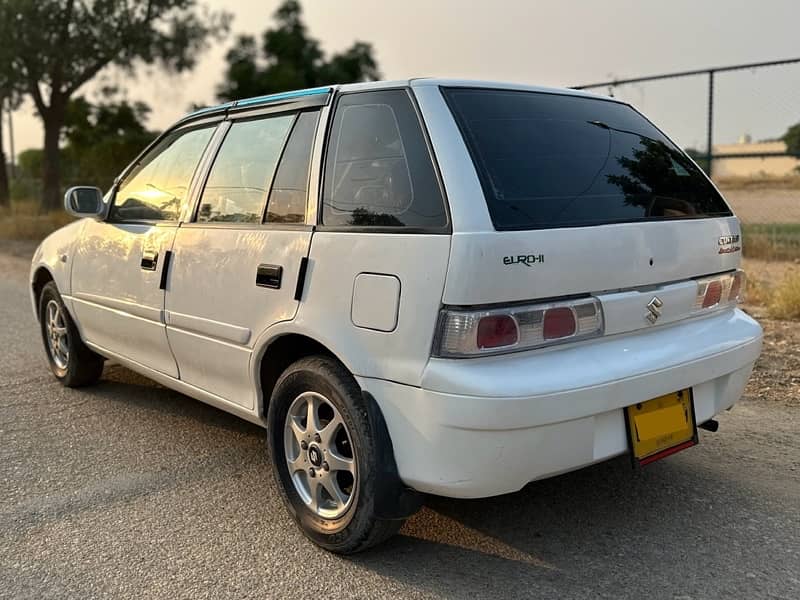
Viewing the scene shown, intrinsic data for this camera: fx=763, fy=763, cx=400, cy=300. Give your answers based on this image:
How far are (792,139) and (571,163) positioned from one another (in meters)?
7.67

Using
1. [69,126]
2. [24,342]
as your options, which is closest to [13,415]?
[24,342]

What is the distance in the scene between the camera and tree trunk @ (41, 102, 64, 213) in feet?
72.1

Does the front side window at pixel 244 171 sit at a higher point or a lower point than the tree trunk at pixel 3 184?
lower

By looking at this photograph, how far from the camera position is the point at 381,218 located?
285 centimetres

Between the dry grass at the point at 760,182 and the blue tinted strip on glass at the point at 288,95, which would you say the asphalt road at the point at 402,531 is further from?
the dry grass at the point at 760,182

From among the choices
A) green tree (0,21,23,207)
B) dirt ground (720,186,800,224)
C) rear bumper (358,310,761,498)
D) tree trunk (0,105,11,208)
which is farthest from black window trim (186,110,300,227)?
tree trunk (0,105,11,208)

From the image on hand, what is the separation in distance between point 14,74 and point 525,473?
2134 cm

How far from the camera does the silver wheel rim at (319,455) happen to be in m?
2.97

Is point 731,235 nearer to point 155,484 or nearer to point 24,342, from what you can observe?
point 155,484

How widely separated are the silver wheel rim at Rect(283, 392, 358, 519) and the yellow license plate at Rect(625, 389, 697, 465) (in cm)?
106

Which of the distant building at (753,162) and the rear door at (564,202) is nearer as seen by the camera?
the rear door at (564,202)

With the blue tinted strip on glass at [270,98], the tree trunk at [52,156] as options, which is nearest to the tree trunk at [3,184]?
the tree trunk at [52,156]

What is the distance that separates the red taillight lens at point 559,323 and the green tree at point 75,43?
1977 cm

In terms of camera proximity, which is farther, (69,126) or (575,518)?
(69,126)
